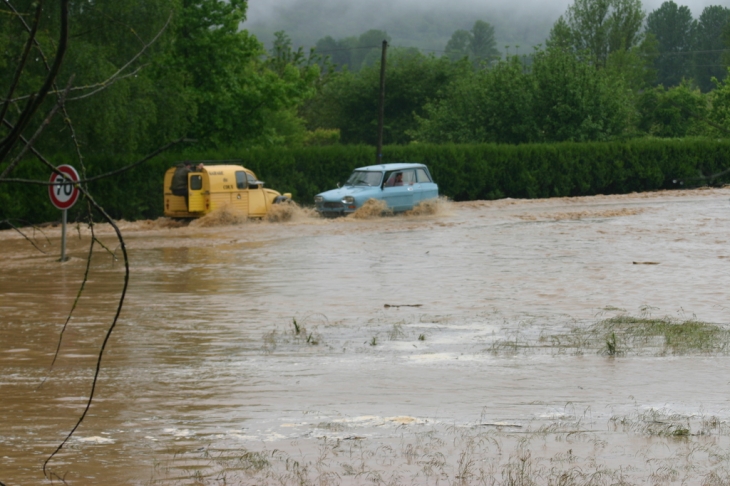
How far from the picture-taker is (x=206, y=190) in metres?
26.9

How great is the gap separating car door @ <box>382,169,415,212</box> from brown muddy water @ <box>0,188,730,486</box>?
956cm

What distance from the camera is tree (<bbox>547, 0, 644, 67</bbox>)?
91.9 metres

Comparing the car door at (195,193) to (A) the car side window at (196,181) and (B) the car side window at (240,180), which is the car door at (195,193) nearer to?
(A) the car side window at (196,181)

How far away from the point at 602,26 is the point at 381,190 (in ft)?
222

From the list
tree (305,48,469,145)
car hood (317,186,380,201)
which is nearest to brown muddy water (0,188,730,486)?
car hood (317,186,380,201)

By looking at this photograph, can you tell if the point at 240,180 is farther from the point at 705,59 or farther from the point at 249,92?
the point at 705,59

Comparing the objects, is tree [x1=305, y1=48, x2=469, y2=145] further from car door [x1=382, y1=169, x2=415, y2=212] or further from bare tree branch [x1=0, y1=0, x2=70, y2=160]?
bare tree branch [x1=0, y1=0, x2=70, y2=160]

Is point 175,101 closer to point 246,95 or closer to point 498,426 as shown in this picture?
point 246,95

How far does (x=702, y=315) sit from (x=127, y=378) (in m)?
7.23

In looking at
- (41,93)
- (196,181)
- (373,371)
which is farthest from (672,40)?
(41,93)

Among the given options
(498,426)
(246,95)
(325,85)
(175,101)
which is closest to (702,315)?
(498,426)

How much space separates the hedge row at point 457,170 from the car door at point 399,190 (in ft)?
19.9

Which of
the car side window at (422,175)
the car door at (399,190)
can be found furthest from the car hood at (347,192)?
the car side window at (422,175)

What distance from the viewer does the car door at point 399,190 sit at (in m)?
30.0
